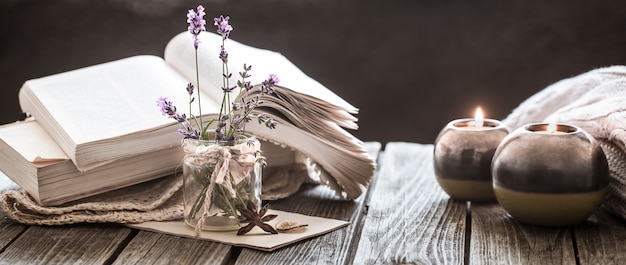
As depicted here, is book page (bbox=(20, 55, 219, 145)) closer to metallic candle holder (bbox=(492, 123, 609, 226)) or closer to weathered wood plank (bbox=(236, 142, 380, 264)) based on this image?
weathered wood plank (bbox=(236, 142, 380, 264))

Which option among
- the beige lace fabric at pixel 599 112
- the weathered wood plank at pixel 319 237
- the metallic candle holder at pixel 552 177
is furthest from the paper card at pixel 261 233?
the beige lace fabric at pixel 599 112

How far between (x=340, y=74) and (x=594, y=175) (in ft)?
4.76

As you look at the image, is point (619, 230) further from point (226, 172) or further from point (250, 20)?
point (250, 20)

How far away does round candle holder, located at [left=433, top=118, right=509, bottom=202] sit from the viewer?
1244 mm

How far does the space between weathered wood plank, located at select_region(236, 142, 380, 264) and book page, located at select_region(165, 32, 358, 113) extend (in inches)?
6.2

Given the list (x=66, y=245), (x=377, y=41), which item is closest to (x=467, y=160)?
(x=66, y=245)

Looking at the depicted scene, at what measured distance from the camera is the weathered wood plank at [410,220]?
1.03 meters

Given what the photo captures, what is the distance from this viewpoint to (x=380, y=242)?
1.07 metres

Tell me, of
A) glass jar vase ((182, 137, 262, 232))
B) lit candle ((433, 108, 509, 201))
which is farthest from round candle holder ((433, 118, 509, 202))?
glass jar vase ((182, 137, 262, 232))

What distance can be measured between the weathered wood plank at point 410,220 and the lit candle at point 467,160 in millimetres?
34

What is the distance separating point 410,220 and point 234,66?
38 cm

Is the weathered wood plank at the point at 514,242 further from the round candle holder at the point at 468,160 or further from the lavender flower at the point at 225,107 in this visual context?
the lavender flower at the point at 225,107

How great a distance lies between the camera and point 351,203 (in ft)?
4.22

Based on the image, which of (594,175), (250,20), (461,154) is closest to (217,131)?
(461,154)
